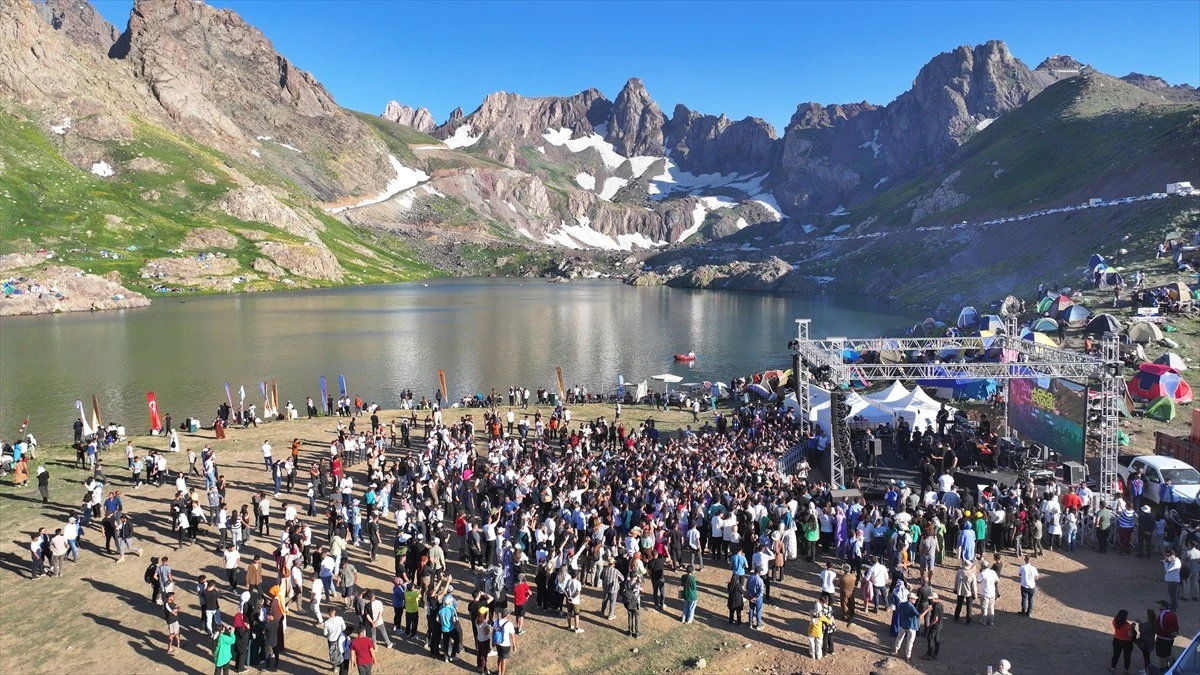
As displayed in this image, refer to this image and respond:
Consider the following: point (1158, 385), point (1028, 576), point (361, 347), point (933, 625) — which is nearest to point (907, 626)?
point (933, 625)

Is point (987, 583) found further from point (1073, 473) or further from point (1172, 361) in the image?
point (1172, 361)

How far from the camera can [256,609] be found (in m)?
15.3

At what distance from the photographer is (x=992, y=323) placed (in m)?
57.4

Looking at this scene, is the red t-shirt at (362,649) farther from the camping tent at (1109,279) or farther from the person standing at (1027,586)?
the camping tent at (1109,279)

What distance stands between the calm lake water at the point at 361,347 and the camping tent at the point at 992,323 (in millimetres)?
20272

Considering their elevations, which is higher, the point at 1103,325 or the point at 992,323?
the point at 1103,325

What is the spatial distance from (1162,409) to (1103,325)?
13.0 meters

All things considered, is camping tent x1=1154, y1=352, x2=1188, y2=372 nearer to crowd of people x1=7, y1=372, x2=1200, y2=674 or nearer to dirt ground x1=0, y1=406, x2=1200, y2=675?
crowd of people x1=7, y1=372, x2=1200, y2=674

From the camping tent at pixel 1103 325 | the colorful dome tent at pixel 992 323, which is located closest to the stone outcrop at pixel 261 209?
the colorful dome tent at pixel 992 323

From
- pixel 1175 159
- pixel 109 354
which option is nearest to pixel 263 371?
pixel 109 354

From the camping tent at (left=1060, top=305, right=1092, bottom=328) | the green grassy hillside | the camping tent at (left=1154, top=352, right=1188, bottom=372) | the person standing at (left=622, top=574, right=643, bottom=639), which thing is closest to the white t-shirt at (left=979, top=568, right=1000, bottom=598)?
the person standing at (left=622, top=574, right=643, bottom=639)

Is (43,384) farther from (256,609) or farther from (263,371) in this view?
(256,609)

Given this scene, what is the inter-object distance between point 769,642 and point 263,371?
62.1 meters

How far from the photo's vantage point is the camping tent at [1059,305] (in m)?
54.8
